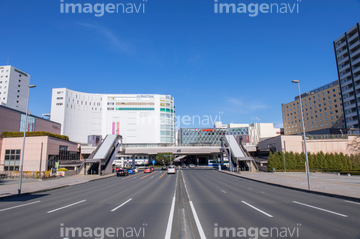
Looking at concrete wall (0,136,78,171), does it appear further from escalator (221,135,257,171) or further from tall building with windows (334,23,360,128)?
tall building with windows (334,23,360,128)

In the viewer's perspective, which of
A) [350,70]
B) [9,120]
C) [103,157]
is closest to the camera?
[103,157]

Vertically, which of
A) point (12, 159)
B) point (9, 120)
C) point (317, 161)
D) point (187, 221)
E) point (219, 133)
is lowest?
point (187, 221)

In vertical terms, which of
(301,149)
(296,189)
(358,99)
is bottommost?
(296,189)

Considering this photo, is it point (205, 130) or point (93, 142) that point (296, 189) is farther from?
point (205, 130)

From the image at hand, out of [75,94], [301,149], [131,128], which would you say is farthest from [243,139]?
[75,94]

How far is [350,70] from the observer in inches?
2827

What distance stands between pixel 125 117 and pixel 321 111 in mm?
93256

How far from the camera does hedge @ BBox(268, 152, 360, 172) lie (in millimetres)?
45812

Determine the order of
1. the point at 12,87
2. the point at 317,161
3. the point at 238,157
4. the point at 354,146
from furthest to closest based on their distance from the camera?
1. the point at 12,87
2. the point at 354,146
3. the point at 238,157
4. the point at 317,161

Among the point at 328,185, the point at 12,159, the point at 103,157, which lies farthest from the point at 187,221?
the point at 12,159

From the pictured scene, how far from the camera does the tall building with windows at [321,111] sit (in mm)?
92562

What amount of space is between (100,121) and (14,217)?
107 meters

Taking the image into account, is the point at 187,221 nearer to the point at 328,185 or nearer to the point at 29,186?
the point at 328,185

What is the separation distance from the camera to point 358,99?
68312 millimetres
